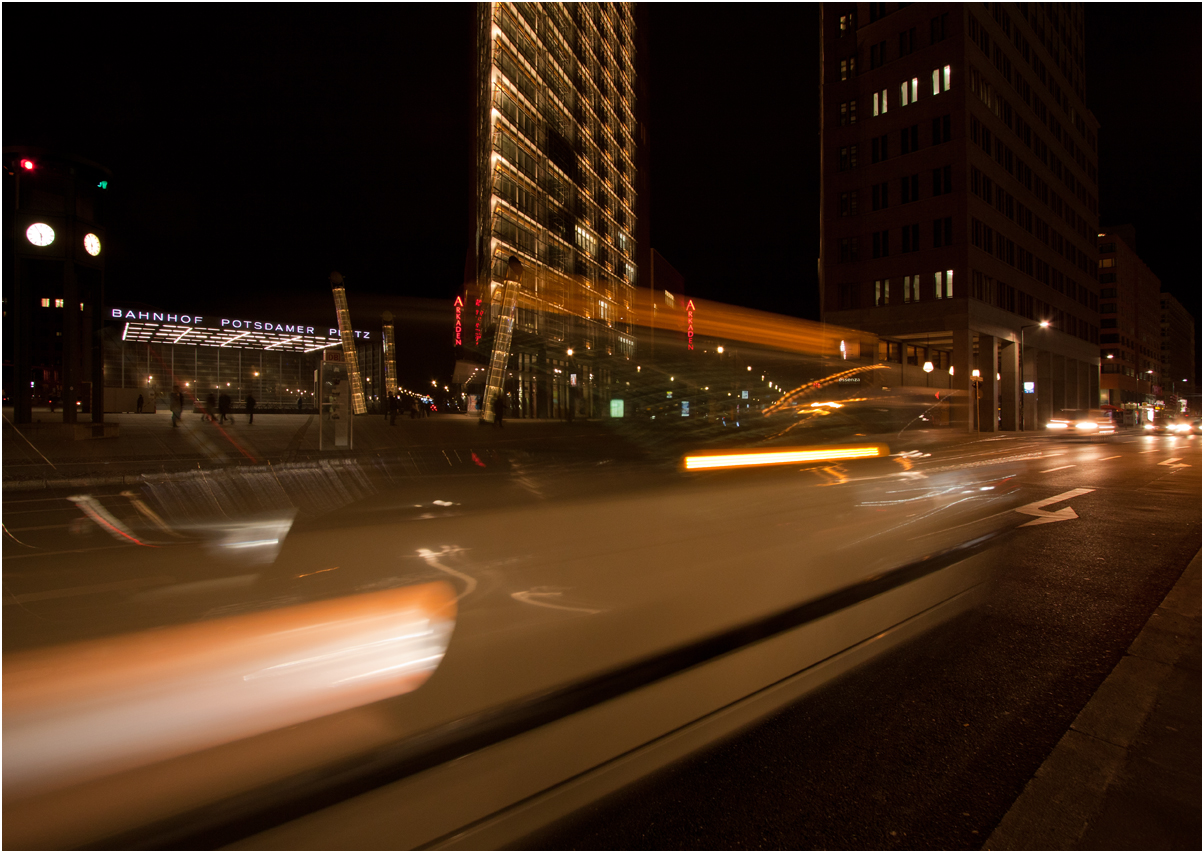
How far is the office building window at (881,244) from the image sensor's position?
45000 millimetres

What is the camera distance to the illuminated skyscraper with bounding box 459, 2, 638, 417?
44.9 metres

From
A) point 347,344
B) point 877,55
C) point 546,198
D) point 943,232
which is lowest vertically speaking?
point 347,344

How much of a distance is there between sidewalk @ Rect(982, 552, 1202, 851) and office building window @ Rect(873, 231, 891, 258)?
154 ft

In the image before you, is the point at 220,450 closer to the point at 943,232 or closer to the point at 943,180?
the point at 943,232

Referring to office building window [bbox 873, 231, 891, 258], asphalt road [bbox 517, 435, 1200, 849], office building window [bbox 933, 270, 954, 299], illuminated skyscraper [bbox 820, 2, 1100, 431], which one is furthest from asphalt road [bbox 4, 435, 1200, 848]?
office building window [bbox 873, 231, 891, 258]

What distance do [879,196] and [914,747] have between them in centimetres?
5024

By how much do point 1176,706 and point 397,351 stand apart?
72.0 m

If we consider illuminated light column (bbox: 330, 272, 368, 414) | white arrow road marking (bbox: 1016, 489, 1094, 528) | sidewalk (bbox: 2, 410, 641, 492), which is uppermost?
illuminated light column (bbox: 330, 272, 368, 414)

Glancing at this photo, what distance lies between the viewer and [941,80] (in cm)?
4209

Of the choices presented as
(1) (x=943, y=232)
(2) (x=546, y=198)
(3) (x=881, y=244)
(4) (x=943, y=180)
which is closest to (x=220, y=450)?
(2) (x=546, y=198)

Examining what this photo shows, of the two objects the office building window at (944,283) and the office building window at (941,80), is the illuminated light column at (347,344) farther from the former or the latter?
the office building window at (941,80)

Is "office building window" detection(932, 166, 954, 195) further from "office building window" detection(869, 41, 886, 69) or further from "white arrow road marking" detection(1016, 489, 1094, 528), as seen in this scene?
"white arrow road marking" detection(1016, 489, 1094, 528)

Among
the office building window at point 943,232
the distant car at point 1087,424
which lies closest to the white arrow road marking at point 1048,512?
the distant car at point 1087,424

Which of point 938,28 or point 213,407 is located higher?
point 938,28
